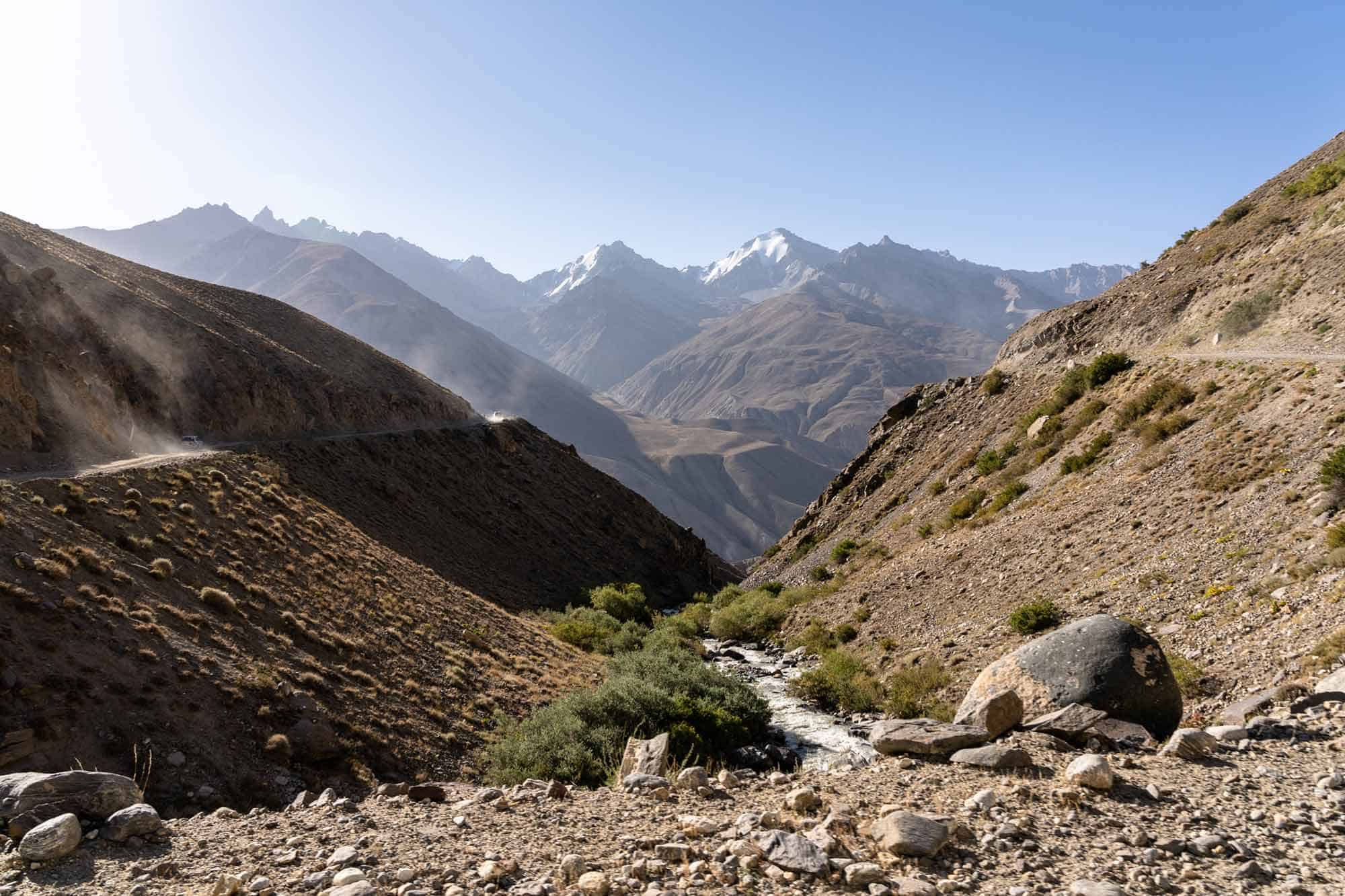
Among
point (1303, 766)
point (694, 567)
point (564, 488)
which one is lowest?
point (694, 567)

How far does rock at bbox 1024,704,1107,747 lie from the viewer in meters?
9.86

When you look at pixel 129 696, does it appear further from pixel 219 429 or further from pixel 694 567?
pixel 694 567

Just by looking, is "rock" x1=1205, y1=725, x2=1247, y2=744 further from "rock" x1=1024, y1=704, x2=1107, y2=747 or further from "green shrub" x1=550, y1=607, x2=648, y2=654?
"green shrub" x1=550, y1=607, x2=648, y2=654

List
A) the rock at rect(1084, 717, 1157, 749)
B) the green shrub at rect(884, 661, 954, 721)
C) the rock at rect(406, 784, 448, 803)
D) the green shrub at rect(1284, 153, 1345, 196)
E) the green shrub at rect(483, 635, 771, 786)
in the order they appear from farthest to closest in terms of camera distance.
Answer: the green shrub at rect(1284, 153, 1345, 196) → the green shrub at rect(884, 661, 954, 721) → the green shrub at rect(483, 635, 771, 786) → the rock at rect(1084, 717, 1157, 749) → the rock at rect(406, 784, 448, 803)

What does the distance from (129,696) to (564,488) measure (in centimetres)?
5021

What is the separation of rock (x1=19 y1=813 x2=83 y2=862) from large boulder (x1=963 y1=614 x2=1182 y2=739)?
38.3 feet

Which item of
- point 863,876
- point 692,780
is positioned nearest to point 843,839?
point 863,876

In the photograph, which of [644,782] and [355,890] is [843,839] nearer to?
[644,782]

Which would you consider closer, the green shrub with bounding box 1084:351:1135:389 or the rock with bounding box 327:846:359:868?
the rock with bounding box 327:846:359:868

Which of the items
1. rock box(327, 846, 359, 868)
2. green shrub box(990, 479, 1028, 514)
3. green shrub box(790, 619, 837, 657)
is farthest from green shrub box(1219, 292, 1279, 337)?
rock box(327, 846, 359, 868)

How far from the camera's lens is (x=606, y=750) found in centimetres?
1446

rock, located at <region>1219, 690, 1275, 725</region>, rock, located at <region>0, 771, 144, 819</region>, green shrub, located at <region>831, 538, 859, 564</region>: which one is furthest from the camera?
green shrub, located at <region>831, 538, 859, 564</region>

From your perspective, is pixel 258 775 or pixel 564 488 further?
pixel 564 488

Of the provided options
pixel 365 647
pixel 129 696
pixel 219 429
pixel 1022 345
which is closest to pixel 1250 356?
pixel 1022 345
